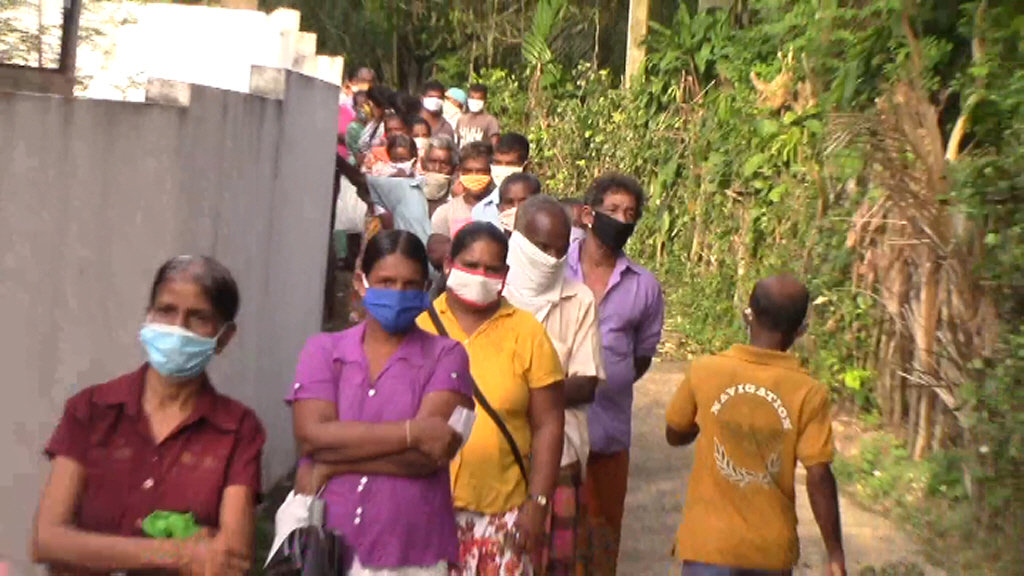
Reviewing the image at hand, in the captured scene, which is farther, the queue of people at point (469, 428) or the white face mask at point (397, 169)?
the white face mask at point (397, 169)

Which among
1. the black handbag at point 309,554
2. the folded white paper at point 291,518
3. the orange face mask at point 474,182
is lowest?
the black handbag at point 309,554

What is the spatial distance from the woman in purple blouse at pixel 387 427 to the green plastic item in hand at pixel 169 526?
756 millimetres

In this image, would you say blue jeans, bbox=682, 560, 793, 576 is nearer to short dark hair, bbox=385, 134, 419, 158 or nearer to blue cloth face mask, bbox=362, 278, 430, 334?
blue cloth face mask, bbox=362, 278, 430, 334

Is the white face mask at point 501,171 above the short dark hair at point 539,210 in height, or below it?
above

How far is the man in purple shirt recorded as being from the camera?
6848 mm

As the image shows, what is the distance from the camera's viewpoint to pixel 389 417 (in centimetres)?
468

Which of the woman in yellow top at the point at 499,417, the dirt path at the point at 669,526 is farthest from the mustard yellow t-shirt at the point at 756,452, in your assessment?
the dirt path at the point at 669,526

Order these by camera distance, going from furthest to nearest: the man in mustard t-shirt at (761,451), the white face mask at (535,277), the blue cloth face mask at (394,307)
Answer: the white face mask at (535,277), the man in mustard t-shirt at (761,451), the blue cloth face mask at (394,307)

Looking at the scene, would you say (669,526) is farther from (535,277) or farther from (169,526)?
(169,526)

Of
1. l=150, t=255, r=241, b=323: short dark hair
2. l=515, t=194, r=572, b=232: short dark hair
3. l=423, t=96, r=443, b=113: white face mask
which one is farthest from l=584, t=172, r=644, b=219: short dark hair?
l=423, t=96, r=443, b=113: white face mask

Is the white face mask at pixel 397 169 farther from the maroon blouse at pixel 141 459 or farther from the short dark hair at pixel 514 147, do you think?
the maroon blouse at pixel 141 459

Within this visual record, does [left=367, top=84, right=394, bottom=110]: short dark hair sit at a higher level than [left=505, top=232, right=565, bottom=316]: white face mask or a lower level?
higher

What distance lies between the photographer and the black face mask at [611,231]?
7.02 metres

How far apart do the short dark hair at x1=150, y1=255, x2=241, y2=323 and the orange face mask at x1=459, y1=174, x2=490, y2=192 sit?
5.24 meters
